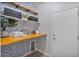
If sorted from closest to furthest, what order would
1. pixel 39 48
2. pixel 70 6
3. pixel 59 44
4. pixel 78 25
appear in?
pixel 78 25
pixel 70 6
pixel 59 44
pixel 39 48

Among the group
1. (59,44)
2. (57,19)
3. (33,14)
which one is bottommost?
(59,44)

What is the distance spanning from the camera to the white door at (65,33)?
240 cm

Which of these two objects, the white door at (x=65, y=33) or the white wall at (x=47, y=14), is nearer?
the white door at (x=65, y=33)

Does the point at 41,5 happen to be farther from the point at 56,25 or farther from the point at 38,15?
the point at 56,25

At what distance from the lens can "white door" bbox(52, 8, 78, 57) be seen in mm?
2402

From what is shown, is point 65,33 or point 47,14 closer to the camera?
point 65,33

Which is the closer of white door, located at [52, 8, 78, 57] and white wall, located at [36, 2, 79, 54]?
white door, located at [52, 8, 78, 57]

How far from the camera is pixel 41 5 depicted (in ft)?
10.9

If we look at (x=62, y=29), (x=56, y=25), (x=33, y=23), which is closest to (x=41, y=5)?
(x=33, y=23)

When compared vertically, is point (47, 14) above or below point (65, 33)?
above

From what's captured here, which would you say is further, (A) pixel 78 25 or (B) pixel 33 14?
(B) pixel 33 14

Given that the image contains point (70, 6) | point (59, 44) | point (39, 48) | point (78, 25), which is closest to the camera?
point (78, 25)

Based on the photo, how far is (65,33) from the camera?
259 cm

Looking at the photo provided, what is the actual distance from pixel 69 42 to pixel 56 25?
0.68 metres
